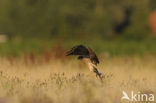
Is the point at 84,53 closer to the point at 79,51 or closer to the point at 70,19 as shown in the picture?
the point at 79,51

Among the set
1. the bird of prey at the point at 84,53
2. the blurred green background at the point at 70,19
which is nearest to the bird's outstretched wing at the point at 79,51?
the bird of prey at the point at 84,53

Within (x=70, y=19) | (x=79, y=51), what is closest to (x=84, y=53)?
(x=79, y=51)

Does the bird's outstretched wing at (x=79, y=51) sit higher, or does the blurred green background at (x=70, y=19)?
the blurred green background at (x=70, y=19)

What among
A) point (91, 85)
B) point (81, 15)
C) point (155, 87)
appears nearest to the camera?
point (91, 85)

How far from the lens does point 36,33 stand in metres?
46.2

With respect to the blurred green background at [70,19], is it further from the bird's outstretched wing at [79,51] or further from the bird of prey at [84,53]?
the bird's outstretched wing at [79,51]

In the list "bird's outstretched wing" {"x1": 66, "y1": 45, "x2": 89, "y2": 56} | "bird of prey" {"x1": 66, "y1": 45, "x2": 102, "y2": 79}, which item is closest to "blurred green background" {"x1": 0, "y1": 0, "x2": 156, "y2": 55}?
"bird of prey" {"x1": 66, "y1": 45, "x2": 102, "y2": 79}

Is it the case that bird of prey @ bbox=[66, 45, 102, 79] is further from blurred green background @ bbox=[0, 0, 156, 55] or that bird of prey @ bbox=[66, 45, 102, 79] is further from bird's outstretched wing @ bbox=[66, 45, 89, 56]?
blurred green background @ bbox=[0, 0, 156, 55]

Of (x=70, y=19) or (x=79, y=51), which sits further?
(x=70, y=19)

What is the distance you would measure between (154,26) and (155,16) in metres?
1.55

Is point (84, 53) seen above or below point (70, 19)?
below

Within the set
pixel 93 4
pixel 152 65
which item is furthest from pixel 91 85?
pixel 93 4

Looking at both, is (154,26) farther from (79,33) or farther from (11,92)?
(11,92)

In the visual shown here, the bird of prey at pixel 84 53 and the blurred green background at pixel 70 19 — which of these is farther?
the blurred green background at pixel 70 19
